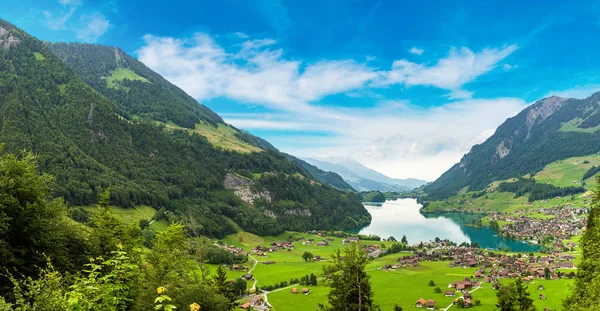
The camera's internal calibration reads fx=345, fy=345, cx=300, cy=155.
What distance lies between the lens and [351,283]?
36.2m

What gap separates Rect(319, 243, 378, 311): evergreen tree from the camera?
36.1 m

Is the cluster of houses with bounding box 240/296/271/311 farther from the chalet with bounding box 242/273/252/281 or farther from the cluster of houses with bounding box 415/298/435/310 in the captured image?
the cluster of houses with bounding box 415/298/435/310

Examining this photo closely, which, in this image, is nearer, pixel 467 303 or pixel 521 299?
pixel 521 299

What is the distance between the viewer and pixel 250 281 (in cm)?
11144

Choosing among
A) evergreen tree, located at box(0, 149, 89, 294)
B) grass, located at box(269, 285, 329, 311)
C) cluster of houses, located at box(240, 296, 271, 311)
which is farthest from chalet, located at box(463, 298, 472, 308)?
evergreen tree, located at box(0, 149, 89, 294)

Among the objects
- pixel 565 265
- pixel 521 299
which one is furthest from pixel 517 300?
pixel 565 265

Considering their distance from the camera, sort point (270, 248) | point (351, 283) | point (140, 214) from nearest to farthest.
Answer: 1. point (351, 283)
2. point (140, 214)
3. point (270, 248)

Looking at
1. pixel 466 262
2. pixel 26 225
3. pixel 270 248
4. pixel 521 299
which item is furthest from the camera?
pixel 270 248

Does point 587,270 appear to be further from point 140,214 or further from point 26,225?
point 140,214

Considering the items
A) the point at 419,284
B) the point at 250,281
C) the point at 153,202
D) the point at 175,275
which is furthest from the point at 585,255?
the point at 153,202

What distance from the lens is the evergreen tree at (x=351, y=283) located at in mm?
36125

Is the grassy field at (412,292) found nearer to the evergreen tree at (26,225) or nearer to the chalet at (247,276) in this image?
the chalet at (247,276)

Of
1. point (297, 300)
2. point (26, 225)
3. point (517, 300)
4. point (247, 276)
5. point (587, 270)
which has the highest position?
point (26, 225)

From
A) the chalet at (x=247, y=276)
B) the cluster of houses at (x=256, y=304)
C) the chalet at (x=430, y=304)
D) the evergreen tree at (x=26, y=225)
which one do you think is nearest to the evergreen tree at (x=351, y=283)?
the evergreen tree at (x=26, y=225)
